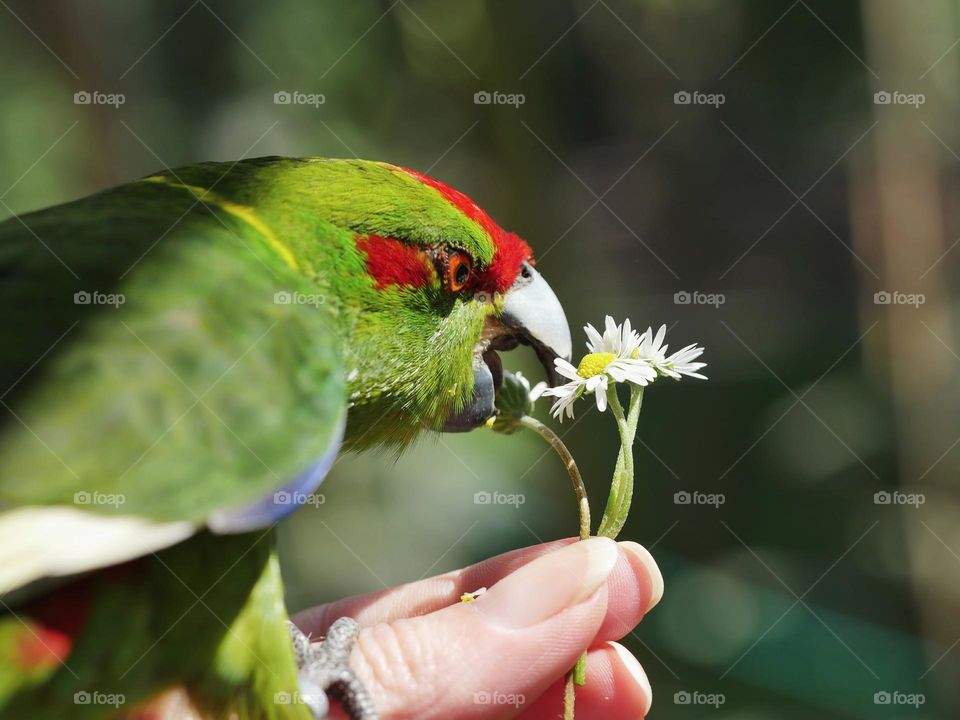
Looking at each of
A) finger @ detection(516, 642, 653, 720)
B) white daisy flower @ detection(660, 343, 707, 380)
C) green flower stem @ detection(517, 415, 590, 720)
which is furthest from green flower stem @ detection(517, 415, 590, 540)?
finger @ detection(516, 642, 653, 720)

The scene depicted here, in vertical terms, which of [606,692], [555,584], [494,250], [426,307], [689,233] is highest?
[689,233]

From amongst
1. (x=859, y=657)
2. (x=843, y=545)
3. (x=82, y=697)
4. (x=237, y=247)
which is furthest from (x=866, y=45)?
(x=82, y=697)

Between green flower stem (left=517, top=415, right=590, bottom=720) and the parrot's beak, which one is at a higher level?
the parrot's beak

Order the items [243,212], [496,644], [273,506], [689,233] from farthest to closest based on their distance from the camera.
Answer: [689,233]
[243,212]
[496,644]
[273,506]

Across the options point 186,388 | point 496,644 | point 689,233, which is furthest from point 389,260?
point 689,233

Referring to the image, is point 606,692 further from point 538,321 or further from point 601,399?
point 538,321

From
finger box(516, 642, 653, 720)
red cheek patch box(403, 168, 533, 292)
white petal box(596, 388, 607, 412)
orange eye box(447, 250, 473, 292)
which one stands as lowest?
finger box(516, 642, 653, 720)

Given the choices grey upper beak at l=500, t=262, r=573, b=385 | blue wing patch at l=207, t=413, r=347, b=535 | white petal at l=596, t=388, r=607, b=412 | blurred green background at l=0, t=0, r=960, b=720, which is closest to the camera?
blue wing patch at l=207, t=413, r=347, b=535

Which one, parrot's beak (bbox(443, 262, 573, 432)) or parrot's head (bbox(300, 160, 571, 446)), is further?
parrot's beak (bbox(443, 262, 573, 432))

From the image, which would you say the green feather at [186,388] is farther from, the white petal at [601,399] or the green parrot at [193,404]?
the white petal at [601,399]

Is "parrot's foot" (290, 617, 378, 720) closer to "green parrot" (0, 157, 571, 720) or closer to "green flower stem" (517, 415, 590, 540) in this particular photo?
"green parrot" (0, 157, 571, 720)
